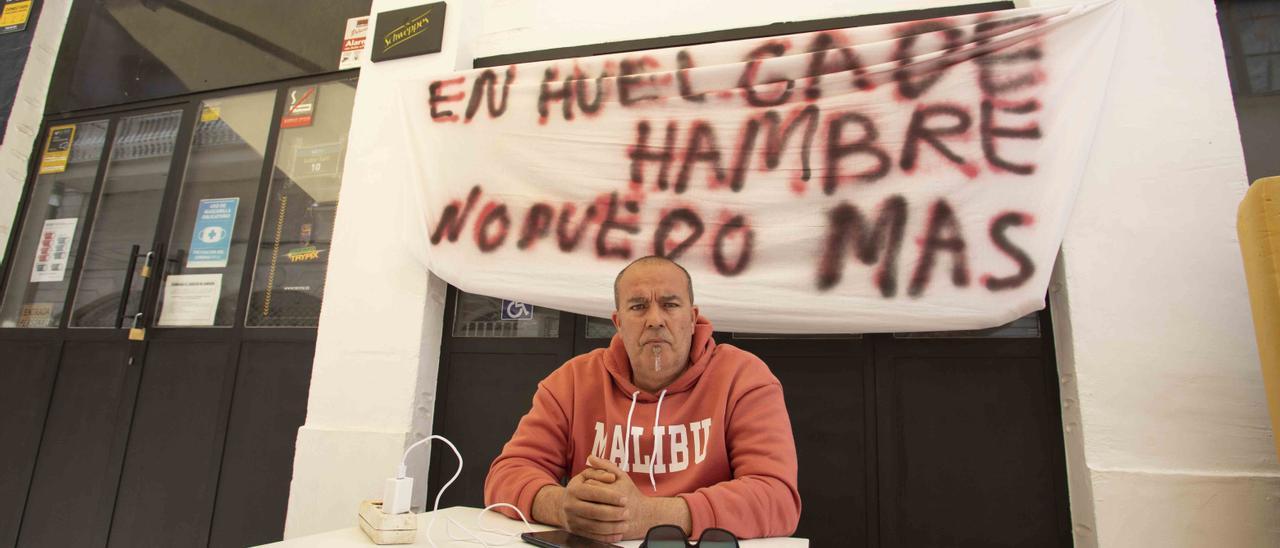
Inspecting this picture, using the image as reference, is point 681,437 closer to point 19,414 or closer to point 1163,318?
point 1163,318

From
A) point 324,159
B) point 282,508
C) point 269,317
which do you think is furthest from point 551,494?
point 324,159

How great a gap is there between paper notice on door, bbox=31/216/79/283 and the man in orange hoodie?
10.3 ft

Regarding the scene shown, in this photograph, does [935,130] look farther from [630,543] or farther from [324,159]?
[324,159]

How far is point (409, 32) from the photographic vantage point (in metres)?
2.75

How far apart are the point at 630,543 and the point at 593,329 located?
1369 mm

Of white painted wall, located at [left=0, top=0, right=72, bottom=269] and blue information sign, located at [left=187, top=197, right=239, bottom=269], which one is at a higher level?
white painted wall, located at [left=0, top=0, right=72, bottom=269]

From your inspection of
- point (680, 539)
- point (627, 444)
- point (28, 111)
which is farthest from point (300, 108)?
point (680, 539)

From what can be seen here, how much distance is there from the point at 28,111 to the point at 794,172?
399 centimetres

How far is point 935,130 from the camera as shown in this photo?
6.63ft


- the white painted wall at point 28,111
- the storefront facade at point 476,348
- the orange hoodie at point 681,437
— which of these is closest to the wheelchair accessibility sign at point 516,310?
the storefront facade at point 476,348

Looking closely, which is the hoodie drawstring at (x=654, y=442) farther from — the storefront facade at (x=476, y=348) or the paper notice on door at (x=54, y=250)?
the paper notice on door at (x=54, y=250)

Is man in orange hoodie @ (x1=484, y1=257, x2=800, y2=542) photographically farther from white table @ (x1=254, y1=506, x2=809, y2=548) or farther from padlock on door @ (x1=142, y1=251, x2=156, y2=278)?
padlock on door @ (x1=142, y1=251, x2=156, y2=278)

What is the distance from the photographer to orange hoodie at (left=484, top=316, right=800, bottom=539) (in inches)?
47.8

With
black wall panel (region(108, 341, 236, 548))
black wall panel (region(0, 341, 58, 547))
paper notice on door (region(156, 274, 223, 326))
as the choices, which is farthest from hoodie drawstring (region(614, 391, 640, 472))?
black wall panel (region(0, 341, 58, 547))
